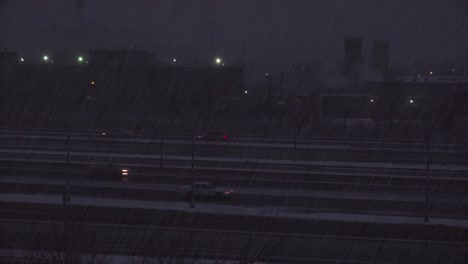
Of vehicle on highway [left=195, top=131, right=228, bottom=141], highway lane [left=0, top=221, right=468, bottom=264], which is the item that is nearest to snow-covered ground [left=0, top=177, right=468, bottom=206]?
highway lane [left=0, top=221, right=468, bottom=264]

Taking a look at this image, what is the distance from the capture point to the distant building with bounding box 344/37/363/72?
32219mm

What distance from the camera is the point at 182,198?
29.9 feet

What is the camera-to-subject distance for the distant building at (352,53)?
32219 millimetres

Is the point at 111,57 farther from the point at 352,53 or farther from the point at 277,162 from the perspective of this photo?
the point at 352,53

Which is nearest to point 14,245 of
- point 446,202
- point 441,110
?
point 446,202

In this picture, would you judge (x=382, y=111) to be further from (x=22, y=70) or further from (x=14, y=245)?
(x=14, y=245)

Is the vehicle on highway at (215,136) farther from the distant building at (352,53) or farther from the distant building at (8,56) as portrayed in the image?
the distant building at (352,53)

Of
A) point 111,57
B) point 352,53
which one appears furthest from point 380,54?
point 111,57

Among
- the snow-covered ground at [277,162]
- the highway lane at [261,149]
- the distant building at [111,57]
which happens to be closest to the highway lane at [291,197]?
the snow-covered ground at [277,162]

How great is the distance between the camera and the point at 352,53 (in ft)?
106

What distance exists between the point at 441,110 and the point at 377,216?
1376 centimetres

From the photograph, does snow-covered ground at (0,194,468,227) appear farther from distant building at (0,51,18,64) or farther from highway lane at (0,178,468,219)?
distant building at (0,51,18,64)

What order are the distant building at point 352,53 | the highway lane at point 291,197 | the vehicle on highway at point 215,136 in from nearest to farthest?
the highway lane at point 291,197 → the vehicle on highway at point 215,136 → the distant building at point 352,53

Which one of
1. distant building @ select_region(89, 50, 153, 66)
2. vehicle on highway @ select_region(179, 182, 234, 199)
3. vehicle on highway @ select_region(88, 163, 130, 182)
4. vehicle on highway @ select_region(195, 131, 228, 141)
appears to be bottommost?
vehicle on highway @ select_region(179, 182, 234, 199)
